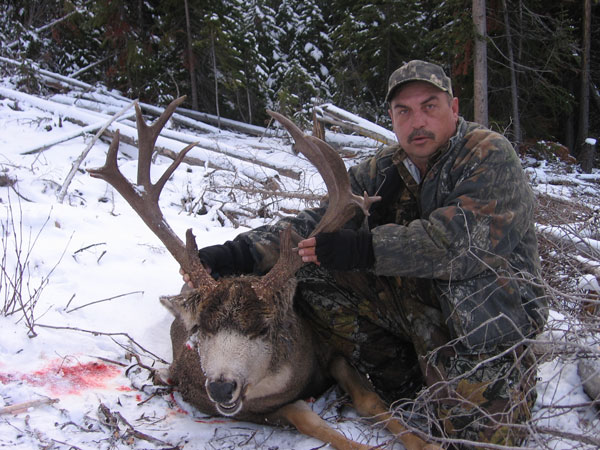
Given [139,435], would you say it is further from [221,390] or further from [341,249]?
[341,249]

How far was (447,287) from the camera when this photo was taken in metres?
3.03

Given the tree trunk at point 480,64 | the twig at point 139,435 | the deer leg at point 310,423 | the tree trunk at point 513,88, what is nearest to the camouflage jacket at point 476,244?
the deer leg at point 310,423

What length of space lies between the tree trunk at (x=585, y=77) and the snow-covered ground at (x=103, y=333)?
1272 cm

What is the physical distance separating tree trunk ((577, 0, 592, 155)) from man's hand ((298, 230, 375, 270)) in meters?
15.8

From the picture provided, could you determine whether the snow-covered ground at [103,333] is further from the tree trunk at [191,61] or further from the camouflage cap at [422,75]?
the tree trunk at [191,61]

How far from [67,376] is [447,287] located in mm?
2577

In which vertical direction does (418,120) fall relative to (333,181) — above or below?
above

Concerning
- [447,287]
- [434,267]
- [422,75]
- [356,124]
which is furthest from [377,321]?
[356,124]

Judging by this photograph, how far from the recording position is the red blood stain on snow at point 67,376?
306 centimetres

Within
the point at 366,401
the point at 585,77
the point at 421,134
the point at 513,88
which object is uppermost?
the point at 585,77

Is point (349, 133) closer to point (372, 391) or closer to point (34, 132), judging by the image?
point (34, 132)

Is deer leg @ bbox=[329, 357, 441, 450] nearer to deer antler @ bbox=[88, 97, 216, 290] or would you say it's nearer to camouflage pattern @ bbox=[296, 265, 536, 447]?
camouflage pattern @ bbox=[296, 265, 536, 447]

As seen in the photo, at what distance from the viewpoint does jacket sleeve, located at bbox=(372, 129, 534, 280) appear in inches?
112

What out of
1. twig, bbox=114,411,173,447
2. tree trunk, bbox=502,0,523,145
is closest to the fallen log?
tree trunk, bbox=502,0,523,145
